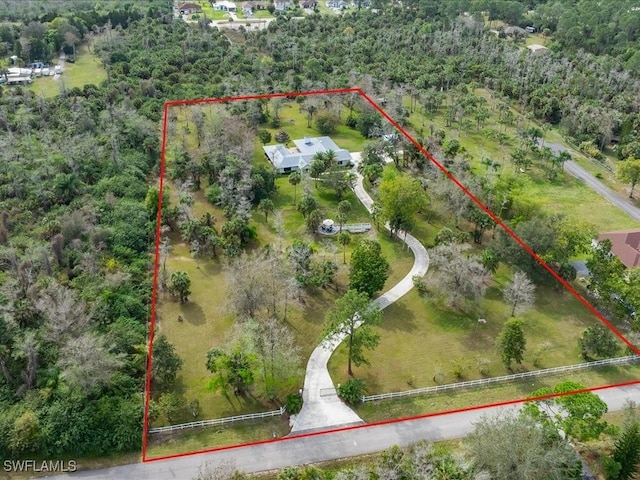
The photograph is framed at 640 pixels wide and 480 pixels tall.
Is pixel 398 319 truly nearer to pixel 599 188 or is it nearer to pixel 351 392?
pixel 351 392

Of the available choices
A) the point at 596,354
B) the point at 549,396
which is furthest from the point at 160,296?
the point at 596,354

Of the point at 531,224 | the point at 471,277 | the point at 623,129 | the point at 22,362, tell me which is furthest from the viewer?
the point at 623,129

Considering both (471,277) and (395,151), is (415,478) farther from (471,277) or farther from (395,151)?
(395,151)

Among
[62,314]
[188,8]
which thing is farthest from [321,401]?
[188,8]

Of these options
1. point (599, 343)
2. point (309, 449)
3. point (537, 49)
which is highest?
point (599, 343)

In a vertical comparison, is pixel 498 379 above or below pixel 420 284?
below

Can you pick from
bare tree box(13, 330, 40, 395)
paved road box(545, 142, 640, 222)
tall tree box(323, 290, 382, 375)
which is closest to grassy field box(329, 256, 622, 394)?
tall tree box(323, 290, 382, 375)
